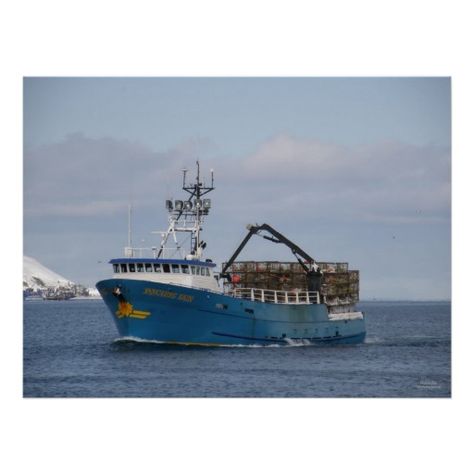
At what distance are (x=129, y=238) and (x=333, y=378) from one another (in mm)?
13877

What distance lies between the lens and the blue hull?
47.4 meters

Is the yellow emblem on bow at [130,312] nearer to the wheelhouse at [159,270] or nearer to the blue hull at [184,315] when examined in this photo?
the blue hull at [184,315]

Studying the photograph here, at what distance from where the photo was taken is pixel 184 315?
47.9 meters

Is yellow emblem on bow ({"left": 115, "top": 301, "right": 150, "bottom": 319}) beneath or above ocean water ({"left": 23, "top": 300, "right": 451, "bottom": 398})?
above

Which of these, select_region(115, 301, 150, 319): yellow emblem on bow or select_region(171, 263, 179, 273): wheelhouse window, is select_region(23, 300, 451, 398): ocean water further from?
select_region(171, 263, 179, 273): wheelhouse window

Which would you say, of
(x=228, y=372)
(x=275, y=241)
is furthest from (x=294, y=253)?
(x=228, y=372)

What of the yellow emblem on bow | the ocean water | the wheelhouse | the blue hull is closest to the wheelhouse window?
the wheelhouse

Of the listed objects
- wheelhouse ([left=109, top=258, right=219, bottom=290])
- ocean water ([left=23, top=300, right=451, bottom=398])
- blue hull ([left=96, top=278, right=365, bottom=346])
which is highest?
wheelhouse ([left=109, top=258, right=219, bottom=290])

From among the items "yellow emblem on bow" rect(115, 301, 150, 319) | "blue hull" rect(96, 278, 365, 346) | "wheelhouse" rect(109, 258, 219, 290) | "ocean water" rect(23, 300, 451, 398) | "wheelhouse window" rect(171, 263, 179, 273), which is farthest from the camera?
"wheelhouse window" rect(171, 263, 179, 273)

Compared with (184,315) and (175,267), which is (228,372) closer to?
(184,315)

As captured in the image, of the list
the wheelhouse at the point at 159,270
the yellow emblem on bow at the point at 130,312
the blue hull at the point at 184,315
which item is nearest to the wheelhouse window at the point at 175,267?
the wheelhouse at the point at 159,270

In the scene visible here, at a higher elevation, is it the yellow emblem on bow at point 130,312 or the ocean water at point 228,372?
the yellow emblem on bow at point 130,312

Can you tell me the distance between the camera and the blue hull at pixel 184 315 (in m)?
47.4
